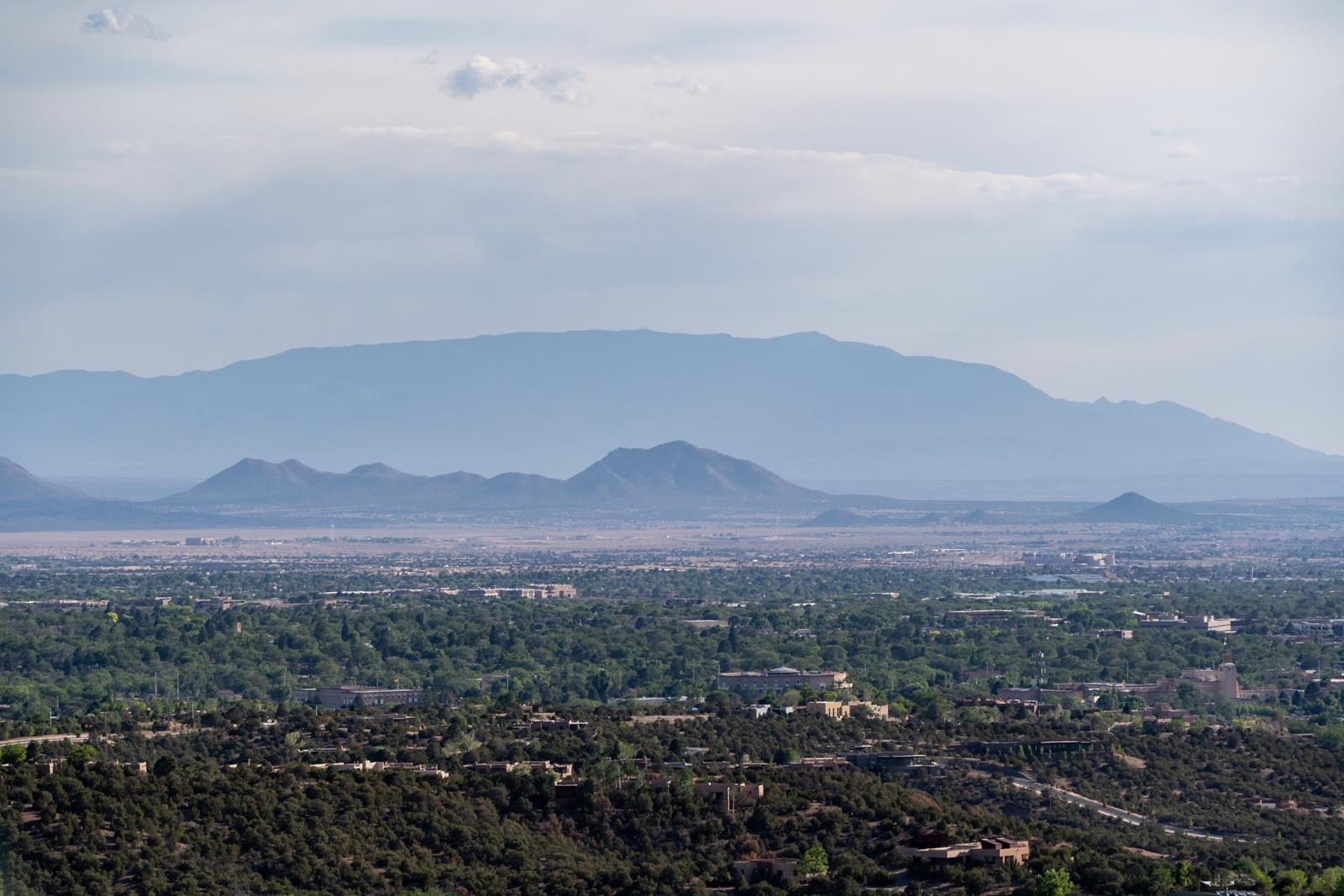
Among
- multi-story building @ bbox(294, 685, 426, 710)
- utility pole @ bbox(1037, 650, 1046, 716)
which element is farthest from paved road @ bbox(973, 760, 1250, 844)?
multi-story building @ bbox(294, 685, 426, 710)

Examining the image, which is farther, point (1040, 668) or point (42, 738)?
point (1040, 668)

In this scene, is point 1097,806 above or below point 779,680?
below

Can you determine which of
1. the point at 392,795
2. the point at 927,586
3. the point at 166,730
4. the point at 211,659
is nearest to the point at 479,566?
the point at 927,586

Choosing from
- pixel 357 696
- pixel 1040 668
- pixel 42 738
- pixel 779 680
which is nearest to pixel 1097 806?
pixel 42 738

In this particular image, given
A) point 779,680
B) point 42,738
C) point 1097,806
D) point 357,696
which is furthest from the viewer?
point 779,680

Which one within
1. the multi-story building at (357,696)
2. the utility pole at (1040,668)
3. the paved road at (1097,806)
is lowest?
the paved road at (1097,806)

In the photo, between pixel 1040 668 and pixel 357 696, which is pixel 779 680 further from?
pixel 357 696

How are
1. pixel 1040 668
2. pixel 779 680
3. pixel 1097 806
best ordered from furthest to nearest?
pixel 1040 668, pixel 779 680, pixel 1097 806

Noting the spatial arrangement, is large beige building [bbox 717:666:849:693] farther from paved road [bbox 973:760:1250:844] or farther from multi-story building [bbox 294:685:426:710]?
paved road [bbox 973:760:1250:844]

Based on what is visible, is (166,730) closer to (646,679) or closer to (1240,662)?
(646,679)

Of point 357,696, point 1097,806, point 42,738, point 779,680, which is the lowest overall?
point 1097,806

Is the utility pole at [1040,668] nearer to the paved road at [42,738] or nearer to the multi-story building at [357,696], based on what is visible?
the multi-story building at [357,696]

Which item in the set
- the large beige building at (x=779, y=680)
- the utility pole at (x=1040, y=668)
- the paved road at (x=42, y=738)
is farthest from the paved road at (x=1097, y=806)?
the utility pole at (x=1040, y=668)
